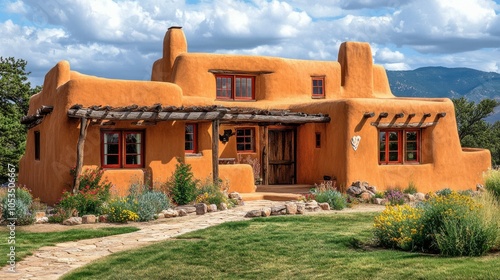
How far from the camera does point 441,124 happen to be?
80.3 feet

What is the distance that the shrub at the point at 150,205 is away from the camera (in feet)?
54.6

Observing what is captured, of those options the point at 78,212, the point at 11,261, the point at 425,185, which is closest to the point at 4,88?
the point at 78,212

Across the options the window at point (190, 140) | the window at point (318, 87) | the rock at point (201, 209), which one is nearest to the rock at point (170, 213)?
the rock at point (201, 209)

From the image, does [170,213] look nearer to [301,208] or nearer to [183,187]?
[183,187]

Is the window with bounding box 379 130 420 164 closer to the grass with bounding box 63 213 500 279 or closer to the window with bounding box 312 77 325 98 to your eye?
the window with bounding box 312 77 325 98

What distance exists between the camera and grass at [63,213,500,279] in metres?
9.65

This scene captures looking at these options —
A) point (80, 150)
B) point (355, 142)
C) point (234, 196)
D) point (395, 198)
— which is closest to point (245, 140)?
point (355, 142)

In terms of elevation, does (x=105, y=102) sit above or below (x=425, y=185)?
above

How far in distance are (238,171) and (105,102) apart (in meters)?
5.26

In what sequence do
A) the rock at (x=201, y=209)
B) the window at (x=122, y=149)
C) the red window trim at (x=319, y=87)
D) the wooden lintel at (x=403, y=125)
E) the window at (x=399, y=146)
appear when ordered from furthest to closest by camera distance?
the red window trim at (x=319, y=87), the window at (x=399, y=146), the wooden lintel at (x=403, y=125), the window at (x=122, y=149), the rock at (x=201, y=209)

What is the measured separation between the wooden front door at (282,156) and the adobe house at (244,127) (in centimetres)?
4

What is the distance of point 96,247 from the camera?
13.2 metres

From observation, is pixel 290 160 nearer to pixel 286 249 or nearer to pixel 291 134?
pixel 291 134

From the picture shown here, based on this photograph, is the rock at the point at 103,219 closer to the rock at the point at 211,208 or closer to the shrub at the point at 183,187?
the rock at the point at 211,208
